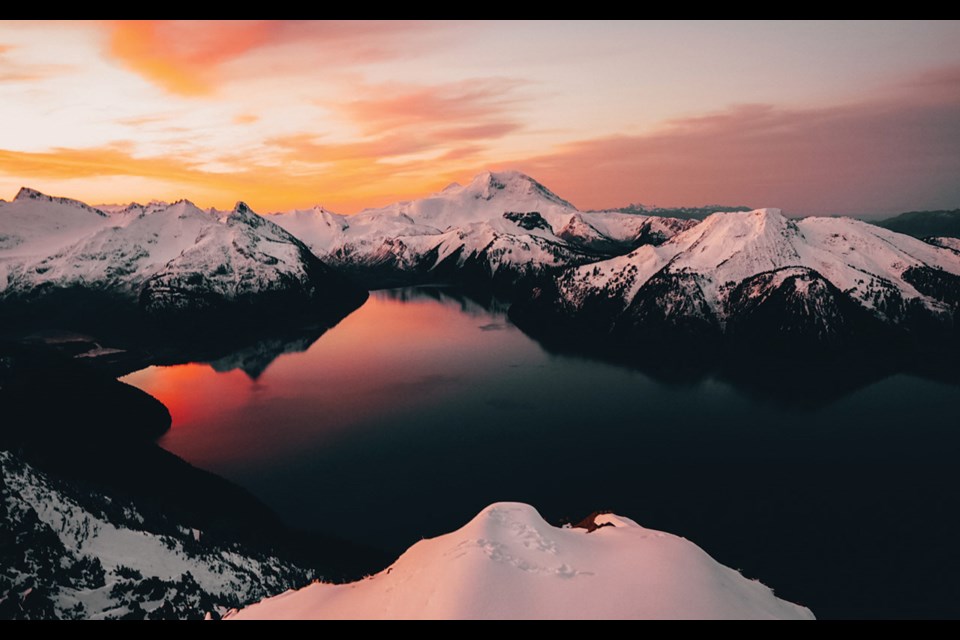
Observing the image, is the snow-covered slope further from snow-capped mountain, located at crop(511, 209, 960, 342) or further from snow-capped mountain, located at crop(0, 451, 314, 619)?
snow-capped mountain, located at crop(511, 209, 960, 342)

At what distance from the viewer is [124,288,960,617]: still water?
69562 millimetres

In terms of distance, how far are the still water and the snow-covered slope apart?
47.4 m

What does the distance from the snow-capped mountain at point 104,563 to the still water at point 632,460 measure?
1861cm

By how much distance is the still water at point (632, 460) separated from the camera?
6956 cm

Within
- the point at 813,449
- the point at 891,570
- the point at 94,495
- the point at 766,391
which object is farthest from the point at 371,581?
the point at 766,391

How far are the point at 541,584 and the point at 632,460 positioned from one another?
8017cm

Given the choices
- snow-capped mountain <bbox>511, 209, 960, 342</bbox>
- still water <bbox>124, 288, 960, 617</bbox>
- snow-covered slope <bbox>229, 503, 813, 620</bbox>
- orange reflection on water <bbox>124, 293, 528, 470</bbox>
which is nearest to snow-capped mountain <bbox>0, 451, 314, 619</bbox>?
still water <bbox>124, 288, 960, 617</bbox>

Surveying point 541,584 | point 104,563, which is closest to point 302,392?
point 104,563

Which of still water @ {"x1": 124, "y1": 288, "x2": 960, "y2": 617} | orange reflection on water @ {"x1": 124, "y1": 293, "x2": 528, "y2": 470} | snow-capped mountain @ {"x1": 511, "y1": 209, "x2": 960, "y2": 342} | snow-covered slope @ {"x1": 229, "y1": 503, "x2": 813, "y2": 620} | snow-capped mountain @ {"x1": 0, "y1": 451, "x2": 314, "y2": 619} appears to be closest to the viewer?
snow-covered slope @ {"x1": 229, "y1": 503, "x2": 813, "y2": 620}

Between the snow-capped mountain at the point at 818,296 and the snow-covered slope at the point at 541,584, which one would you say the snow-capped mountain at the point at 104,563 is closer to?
the snow-covered slope at the point at 541,584

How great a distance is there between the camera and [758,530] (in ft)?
244

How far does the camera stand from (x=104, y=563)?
2172 inches
